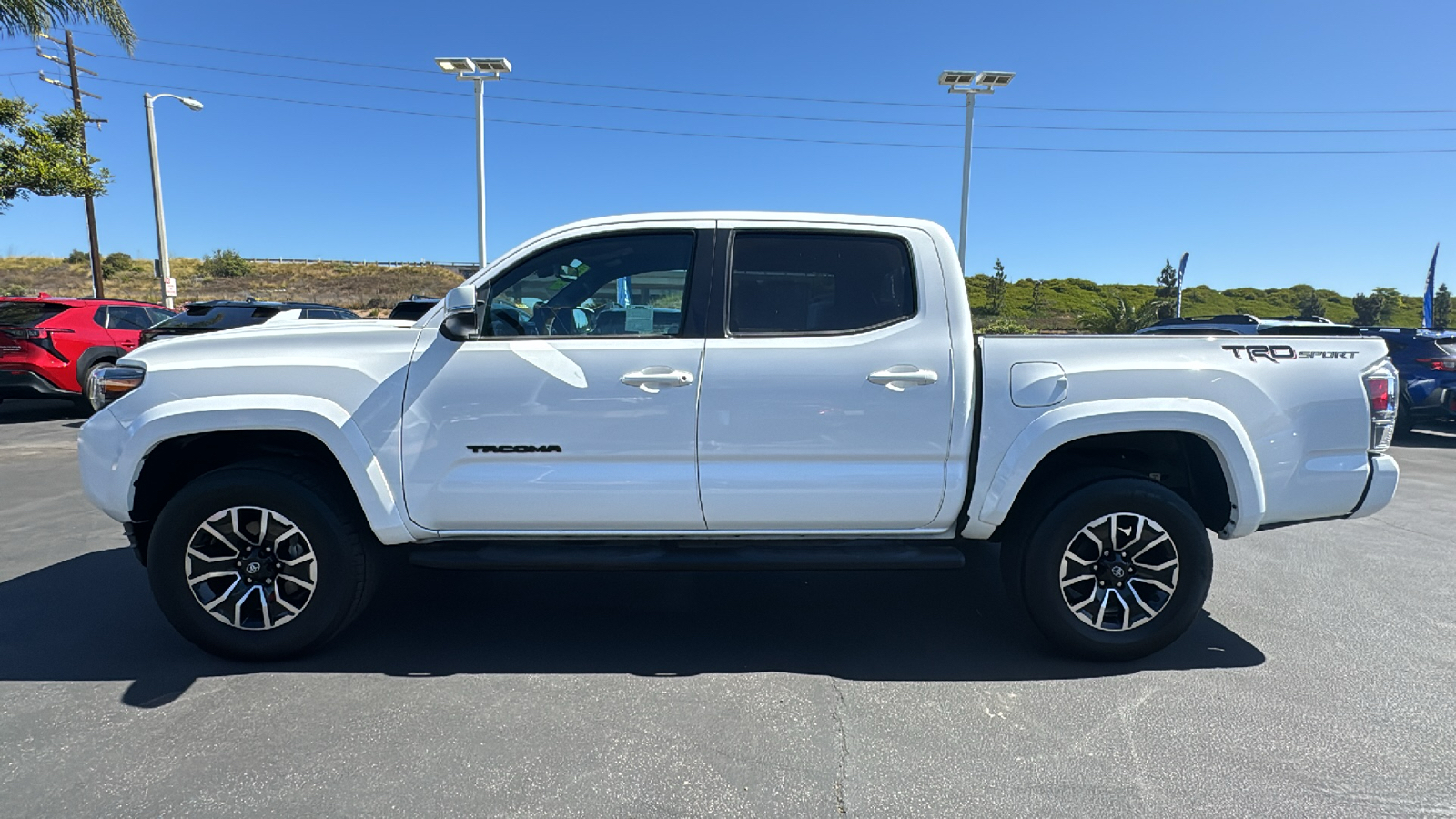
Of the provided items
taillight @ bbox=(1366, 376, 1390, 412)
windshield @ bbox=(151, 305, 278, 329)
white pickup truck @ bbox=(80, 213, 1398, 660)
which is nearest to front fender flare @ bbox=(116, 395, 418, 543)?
white pickup truck @ bbox=(80, 213, 1398, 660)

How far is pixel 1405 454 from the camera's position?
9164 millimetres

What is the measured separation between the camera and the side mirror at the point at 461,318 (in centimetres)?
310

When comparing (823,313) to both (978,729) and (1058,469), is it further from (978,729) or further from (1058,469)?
(978,729)

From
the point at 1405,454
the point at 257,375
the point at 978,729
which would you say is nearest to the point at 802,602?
the point at 978,729

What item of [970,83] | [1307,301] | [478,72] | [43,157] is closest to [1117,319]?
[970,83]

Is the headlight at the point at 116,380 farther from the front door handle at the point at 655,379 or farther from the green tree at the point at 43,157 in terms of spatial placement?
the green tree at the point at 43,157

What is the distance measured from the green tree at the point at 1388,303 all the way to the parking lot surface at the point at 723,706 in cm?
5113

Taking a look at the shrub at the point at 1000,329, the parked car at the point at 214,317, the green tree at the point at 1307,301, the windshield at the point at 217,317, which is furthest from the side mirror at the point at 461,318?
the green tree at the point at 1307,301

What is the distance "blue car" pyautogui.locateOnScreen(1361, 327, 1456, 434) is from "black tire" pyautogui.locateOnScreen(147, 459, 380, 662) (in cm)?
1218

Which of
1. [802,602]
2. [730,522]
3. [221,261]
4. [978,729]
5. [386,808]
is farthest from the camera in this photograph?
[221,261]

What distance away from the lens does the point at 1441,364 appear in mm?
9781

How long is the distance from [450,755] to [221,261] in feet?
197

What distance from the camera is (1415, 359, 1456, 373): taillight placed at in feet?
32.0

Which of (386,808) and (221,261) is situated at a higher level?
(221,261)
